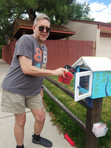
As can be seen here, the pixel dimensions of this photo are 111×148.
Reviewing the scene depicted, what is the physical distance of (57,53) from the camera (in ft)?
27.3

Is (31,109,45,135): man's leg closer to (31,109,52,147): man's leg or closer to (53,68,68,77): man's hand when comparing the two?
(31,109,52,147): man's leg

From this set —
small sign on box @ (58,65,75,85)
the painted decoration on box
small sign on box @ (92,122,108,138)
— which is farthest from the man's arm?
small sign on box @ (92,122,108,138)

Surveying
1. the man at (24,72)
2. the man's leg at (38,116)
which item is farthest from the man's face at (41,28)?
the man's leg at (38,116)

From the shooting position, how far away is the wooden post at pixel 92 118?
5.24ft

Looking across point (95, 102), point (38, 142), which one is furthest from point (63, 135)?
point (95, 102)

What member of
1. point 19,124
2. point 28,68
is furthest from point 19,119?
point 28,68

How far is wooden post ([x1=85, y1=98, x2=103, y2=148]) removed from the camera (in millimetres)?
1599

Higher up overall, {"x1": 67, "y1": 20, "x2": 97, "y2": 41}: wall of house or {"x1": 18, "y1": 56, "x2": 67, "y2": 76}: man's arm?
{"x1": 67, "y1": 20, "x2": 97, "y2": 41}: wall of house

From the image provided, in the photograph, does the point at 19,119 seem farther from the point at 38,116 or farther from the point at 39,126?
the point at 39,126

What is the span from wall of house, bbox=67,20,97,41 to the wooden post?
863 centimetres

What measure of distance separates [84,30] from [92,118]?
9711mm

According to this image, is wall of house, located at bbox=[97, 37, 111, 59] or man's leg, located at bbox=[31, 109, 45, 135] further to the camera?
wall of house, located at bbox=[97, 37, 111, 59]

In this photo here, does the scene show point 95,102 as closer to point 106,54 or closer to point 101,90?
point 101,90

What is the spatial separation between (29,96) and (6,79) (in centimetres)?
36
